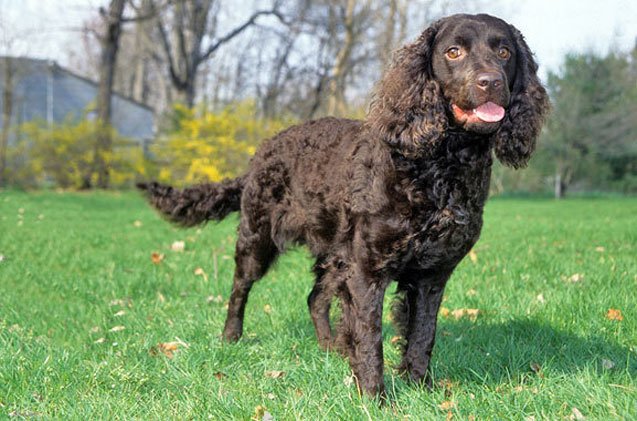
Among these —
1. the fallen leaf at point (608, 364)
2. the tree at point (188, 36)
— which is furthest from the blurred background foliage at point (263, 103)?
the fallen leaf at point (608, 364)

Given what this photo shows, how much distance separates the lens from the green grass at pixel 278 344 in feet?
8.43

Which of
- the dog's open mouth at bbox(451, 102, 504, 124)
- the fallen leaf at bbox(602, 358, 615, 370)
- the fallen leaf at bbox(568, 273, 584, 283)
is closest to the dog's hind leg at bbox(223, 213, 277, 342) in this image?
the dog's open mouth at bbox(451, 102, 504, 124)

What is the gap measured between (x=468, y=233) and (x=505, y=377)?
2.32 feet

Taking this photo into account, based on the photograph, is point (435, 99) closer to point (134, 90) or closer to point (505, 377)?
point (505, 377)

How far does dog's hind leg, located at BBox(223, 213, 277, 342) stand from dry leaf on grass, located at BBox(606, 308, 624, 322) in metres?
2.04

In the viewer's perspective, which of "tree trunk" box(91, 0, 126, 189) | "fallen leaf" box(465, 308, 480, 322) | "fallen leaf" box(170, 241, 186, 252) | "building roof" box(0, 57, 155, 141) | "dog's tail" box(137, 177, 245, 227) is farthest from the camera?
"building roof" box(0, 57, 155, 141)

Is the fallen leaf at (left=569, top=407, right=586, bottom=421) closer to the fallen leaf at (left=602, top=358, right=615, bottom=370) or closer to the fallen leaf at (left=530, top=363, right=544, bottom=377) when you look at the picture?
the fallen leaf at (left=530, top=363, right=544, bottom=377)

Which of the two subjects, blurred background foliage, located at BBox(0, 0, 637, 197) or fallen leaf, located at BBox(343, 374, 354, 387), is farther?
blurred background foliage, located at BBox(0, 0, 637, 197)

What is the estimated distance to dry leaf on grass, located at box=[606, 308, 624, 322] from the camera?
144 inches

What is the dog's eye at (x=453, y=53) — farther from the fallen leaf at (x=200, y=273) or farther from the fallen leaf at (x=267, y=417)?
the fallen leaf at (x=200, y=273)

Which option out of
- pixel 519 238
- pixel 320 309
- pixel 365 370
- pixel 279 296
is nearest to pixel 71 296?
pixel 279 296

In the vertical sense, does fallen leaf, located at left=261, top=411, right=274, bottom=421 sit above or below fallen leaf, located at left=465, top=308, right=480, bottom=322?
below

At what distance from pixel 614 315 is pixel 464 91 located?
6.10 ft

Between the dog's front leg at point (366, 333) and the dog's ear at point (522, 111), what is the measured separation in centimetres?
91
